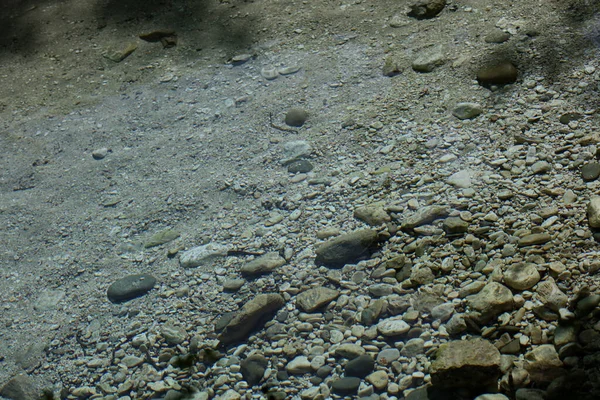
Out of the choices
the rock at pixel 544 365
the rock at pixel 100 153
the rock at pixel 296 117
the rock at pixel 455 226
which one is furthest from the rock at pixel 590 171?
the rock at pixel 100 153

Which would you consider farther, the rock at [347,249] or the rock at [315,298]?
the rock at [347,249]

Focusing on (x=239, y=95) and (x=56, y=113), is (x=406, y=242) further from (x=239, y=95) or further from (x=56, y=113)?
(x=56, y=113)

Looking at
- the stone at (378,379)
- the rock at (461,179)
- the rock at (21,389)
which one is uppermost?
the rock at (461,179)

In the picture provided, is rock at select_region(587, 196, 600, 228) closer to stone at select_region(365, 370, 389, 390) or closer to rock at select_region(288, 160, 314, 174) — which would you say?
stone at select_region(365, 370, 389, 390)

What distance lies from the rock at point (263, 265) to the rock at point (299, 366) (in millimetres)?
367

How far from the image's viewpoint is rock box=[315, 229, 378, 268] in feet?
5.96

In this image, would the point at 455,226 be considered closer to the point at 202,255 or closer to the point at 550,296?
the point at 550,296

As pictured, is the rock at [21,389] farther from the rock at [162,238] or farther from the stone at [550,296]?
the stone at [550,296]

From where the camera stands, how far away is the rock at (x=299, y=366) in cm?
154

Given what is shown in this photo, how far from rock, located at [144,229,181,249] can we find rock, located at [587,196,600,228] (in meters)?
1.31

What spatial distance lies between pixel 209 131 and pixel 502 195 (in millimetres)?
1276

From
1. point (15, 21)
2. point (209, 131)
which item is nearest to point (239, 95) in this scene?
point (209, 131)

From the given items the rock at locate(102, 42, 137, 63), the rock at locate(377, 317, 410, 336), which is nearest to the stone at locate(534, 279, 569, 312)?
the rock at locate(377, 317, 410, 336)

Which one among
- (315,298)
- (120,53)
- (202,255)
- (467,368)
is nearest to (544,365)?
(467,368)
